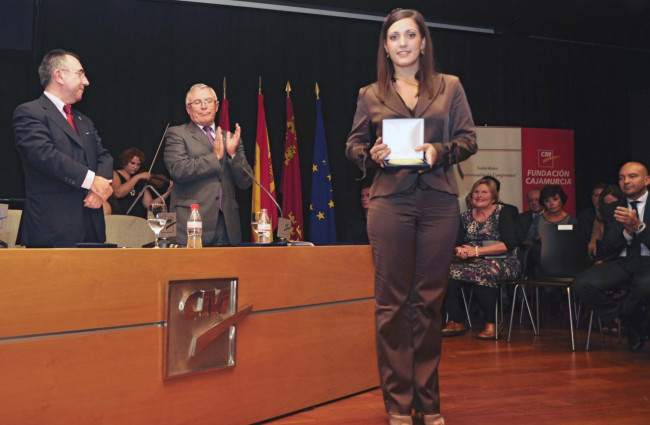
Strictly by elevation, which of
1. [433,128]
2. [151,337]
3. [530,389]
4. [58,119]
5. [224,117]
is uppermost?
[224,117]

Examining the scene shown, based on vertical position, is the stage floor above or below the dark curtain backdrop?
below

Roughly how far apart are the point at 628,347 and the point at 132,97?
4.45 metres

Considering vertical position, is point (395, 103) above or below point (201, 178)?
above

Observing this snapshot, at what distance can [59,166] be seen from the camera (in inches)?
96.7

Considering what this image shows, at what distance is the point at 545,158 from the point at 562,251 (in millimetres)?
2658

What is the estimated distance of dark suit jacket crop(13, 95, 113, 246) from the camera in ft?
8.09

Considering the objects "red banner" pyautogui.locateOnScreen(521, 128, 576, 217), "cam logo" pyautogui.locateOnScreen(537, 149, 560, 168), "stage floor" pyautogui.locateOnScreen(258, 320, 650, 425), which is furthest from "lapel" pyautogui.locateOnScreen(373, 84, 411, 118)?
"cam logo" pyautogui.locateOnScreen(537, 149, 560, 168)

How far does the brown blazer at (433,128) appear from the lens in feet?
6.63

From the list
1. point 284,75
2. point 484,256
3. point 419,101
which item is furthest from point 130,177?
point 419,101

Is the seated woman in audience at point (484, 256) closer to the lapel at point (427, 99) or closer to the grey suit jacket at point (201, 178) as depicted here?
the grey suit jacket at point (201, 178)

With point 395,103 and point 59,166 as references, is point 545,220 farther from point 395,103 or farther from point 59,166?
point 59,166

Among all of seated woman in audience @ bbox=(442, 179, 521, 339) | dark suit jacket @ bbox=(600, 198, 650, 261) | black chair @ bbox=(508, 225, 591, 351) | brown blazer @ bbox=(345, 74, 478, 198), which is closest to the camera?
brown blazer @ bbox=(345, 74, 478, 198)

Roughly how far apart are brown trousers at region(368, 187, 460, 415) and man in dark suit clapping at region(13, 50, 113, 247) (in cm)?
122

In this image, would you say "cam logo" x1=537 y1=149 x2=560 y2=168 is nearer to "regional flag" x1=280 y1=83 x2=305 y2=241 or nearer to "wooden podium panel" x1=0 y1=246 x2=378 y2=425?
"regional flag" x1=280 y1=83 x2=305 y2=241
